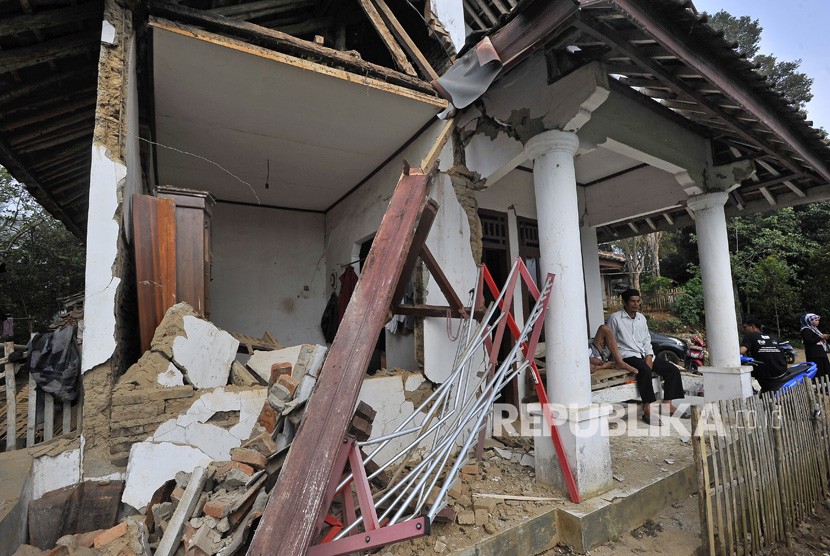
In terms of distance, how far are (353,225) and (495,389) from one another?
14.2 feet

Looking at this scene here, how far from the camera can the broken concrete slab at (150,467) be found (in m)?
2.69

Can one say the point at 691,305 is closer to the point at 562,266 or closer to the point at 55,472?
the point at 562,266

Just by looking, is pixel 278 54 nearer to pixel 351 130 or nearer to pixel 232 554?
pixel 351 130

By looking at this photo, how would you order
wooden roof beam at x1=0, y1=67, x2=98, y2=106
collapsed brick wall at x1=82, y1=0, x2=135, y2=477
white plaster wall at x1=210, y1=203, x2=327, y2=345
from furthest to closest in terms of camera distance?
white plaster wall at x1=210, y1=203, x2=327, y2=345
wooden roof beam at x1=0, y1=67, x2=98, y2=106
collapsed brick wall at x1=82, y1=0, x2=135, y2=477

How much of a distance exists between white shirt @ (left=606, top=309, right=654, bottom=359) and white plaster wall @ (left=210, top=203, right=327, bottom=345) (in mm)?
4930

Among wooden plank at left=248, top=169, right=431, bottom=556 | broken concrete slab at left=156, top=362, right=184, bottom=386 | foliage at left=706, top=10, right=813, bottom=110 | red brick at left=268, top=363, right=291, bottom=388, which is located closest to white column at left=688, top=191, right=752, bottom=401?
wooden plank at left=248, top=169, right=431, bottom=556

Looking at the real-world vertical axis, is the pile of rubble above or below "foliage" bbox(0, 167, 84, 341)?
below

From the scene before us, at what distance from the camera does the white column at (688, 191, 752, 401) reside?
5.01 m

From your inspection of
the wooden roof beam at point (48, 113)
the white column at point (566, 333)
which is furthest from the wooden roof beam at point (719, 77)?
the wooden roof beam at point (48, 113)

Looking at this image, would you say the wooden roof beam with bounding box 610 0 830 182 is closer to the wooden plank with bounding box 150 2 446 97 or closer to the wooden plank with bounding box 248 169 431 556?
the wooden plank with bounding box 248 169 431 556

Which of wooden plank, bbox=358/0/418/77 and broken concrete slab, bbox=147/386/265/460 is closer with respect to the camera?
broken concrete slab, bbox=147/386/265/460

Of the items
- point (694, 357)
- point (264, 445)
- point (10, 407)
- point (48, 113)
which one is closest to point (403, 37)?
point (48, 113)

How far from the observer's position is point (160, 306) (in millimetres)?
3033

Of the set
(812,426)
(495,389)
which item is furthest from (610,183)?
(495,389)
